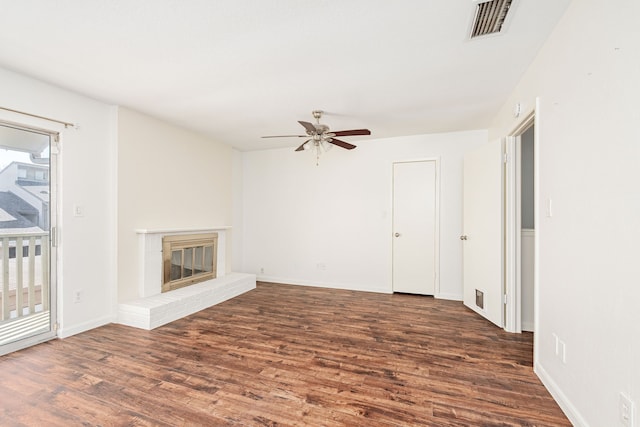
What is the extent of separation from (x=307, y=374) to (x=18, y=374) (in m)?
2.27

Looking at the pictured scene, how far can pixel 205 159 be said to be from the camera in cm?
463

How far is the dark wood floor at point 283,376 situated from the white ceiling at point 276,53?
251 cm

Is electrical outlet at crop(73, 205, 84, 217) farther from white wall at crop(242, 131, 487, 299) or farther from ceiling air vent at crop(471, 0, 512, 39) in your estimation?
ceiling air vent at crop(471, 0, 512, 39)

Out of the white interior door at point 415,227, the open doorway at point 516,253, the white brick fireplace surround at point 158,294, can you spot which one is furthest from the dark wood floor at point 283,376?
the white interior door at point 415,227

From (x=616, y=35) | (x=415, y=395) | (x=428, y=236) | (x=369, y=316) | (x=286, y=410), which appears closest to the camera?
(x=616, y=35)

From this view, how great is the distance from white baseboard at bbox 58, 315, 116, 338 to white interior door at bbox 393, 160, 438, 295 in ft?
12.9

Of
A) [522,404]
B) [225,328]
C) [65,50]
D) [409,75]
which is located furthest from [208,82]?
[522,404]

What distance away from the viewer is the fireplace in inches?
151

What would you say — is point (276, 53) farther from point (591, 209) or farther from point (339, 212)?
point (339, 212)

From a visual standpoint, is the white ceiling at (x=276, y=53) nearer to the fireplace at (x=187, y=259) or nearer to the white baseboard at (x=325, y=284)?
the fireplace at (x=187, y=259)

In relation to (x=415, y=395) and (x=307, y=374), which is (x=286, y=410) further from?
(x=415, y=395)

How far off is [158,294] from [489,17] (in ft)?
14.3

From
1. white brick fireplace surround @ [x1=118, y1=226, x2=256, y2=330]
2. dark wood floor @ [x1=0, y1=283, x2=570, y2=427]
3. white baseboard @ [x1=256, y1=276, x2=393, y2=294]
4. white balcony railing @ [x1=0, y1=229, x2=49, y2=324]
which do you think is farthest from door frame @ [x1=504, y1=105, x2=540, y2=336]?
white balcony railing @ [x1=0, y1=229, x2=49, y2=324]

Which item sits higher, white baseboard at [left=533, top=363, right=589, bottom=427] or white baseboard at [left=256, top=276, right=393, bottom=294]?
white baseboard at [left=533, top=363, right=589, bottom=427]
